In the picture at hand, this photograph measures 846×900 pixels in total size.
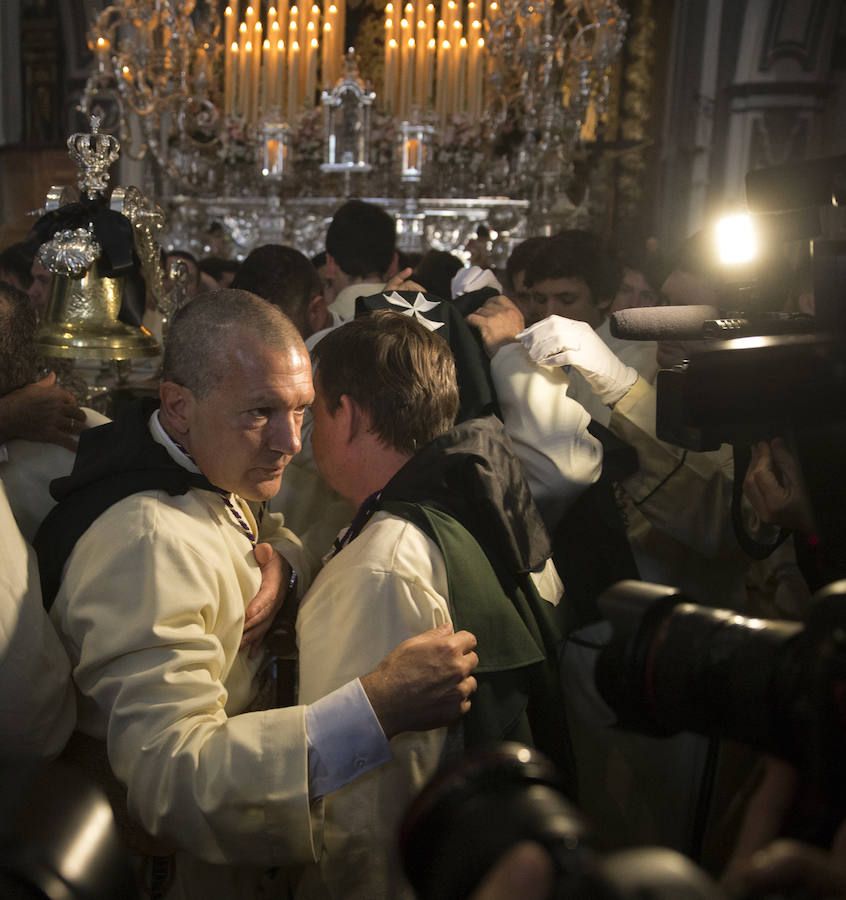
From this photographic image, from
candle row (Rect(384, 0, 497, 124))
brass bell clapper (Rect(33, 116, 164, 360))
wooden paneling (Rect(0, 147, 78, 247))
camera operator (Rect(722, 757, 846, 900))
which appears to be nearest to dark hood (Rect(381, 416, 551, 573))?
brass bell clapper (Rect(33, 116, 164, 360))

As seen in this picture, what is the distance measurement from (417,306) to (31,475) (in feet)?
3.64

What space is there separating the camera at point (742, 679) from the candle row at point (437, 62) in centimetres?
866

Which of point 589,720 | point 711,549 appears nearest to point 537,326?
point 711,549

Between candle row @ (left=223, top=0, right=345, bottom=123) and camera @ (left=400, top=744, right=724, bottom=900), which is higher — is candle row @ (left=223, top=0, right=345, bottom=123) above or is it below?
above

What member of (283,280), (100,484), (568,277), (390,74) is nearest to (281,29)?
(390,74)

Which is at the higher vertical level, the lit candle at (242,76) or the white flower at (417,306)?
the lit candle at (242,76)

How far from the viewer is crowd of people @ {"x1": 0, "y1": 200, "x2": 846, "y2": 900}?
1641 millimetres

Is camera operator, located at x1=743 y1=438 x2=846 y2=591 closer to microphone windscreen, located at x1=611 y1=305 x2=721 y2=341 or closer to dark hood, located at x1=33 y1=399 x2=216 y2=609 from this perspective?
microphone windscreen, located at x1=611 y1=305 x2=721 y2=341

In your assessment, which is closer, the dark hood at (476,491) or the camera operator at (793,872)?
the camera operator at (793,872)

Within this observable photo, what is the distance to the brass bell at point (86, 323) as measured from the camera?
2594 mm

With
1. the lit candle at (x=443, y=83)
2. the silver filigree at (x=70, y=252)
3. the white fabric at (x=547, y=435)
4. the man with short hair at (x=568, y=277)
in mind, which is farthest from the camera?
the lit candle at (x=443, y=83)

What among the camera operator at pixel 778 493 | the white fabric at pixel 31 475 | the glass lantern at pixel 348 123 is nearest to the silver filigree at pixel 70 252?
the white fabric at pixel 31 475

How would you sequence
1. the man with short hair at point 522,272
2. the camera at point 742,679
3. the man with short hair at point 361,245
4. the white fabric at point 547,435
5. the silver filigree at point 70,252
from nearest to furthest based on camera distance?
the camera at point 742,679 → the silver filigree at point 70,252 → the white fabric at point 547,435 → the man with short hair at point 522,272 → the man with short hair at point 361,245

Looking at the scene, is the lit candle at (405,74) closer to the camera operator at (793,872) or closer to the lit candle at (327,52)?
the lit candle at (327,52)
